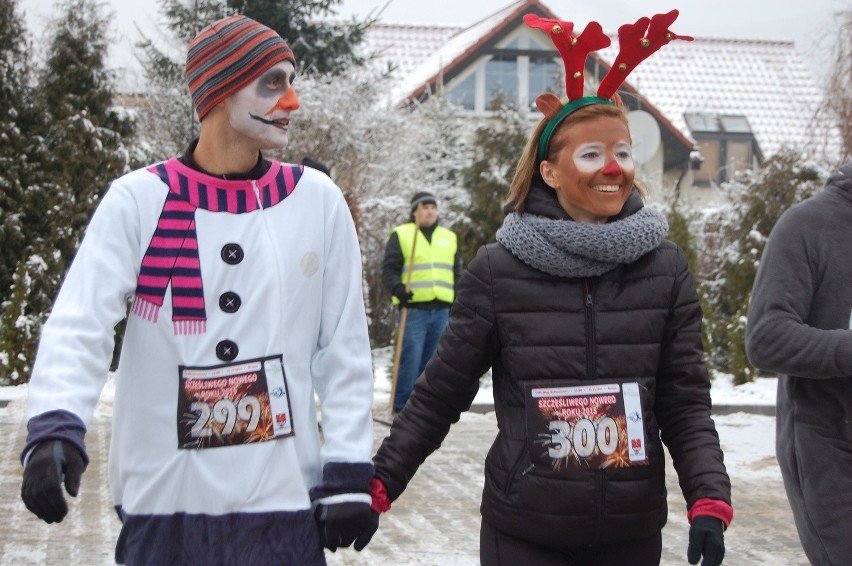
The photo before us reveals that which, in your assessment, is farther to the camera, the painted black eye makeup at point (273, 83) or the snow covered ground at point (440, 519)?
the snow covered ground at point (440, 519)

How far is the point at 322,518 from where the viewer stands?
278 centimetres

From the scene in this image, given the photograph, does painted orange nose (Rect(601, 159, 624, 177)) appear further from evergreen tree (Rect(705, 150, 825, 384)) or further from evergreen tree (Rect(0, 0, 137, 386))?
evergreen tree (Rect(705, 150, 825, 384))

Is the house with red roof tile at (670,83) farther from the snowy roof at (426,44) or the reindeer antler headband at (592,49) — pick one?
the reindeer antler headband at (592,49)

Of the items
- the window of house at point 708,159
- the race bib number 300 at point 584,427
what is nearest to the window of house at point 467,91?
the window of house at point 708,159

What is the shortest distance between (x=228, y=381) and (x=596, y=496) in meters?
0.91

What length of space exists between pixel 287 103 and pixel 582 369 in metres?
0.96

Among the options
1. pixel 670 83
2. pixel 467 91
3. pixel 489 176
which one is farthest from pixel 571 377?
pixel 670 83

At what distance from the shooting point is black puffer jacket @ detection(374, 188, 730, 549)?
2957mm

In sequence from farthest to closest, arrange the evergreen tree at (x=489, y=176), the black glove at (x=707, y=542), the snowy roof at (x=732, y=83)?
the snowy roof at (x=732, y=83) → the evergreen tree at (x=489, y=176) → the black glove at (x=707, y=542)

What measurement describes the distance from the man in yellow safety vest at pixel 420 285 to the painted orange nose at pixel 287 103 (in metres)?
7.78

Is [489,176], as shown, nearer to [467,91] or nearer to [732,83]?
[467,91]

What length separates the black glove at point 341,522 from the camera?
9.00 ft

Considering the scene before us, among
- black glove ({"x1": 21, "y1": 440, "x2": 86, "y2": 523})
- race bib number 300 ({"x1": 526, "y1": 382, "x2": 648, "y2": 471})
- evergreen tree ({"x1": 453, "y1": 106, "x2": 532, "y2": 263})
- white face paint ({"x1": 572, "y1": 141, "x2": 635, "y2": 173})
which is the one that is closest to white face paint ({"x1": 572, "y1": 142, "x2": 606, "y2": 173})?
white face paint ({"x1": 572, "y1": 141, "x2": 635, "y2": 173})

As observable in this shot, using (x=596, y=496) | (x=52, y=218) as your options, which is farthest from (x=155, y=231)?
(x=52, y=218)
